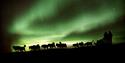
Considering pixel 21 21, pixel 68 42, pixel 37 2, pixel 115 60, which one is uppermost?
pixel 37 2

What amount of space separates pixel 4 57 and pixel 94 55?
3.84 meters

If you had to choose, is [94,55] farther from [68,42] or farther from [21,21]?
[21,21]

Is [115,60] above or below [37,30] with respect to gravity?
below

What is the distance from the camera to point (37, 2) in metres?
13.8

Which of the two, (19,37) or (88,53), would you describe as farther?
(19,37)

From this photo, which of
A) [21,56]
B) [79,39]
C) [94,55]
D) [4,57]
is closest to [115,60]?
[94,55]

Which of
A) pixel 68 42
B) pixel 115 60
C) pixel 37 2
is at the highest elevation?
pixel 37 2

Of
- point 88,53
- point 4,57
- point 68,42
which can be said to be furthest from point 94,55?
point 4,57

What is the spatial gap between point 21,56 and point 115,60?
3.93 meters

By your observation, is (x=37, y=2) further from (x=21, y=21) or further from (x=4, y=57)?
(x=4, y=57)

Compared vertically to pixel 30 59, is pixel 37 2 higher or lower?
higher

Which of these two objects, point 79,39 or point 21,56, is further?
point 79,39

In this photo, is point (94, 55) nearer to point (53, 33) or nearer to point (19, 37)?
point (53, 33)

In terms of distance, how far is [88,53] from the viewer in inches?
438
